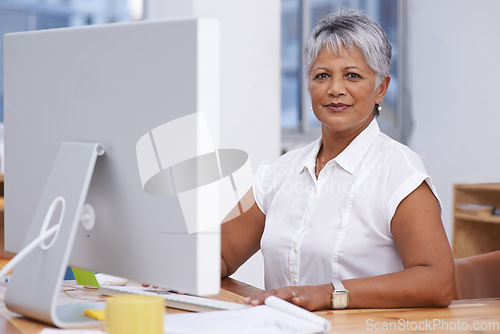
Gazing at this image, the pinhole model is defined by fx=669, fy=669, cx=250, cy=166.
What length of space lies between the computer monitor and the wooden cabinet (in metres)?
3.02

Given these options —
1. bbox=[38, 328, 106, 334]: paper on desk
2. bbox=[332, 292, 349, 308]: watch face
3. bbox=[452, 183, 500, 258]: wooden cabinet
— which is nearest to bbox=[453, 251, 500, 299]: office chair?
bbox=[332, 292, 349, 308]: watch face

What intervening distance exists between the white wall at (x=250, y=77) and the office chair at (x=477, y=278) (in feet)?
5.80

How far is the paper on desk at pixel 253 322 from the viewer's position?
105 cm

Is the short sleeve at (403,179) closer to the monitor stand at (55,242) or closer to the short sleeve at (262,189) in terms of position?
the short sleeve at (262,189)

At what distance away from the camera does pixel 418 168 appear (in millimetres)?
1612

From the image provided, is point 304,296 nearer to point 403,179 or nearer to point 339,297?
point 339,297

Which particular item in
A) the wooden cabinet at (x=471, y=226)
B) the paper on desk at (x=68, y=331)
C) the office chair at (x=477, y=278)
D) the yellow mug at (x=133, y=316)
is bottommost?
the wooden cabinet at (x=471, y=226)

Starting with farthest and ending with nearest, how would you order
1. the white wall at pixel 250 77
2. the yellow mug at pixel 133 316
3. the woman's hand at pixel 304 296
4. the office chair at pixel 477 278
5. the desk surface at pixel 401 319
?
the white wall at pixel 250 77
the office chair at pixel 477 278
the woman's hand at pixel 304 296
the desk surface at pixel 401 319
the yellow mug at pixel 133 316

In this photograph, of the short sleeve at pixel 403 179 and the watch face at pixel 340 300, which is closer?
the watch face at pixel 340 300

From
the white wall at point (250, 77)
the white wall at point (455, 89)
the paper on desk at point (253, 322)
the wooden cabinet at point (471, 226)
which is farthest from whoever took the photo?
the white wall at point (455, 89)

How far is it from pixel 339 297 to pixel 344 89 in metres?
0.64

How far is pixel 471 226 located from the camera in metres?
3.89

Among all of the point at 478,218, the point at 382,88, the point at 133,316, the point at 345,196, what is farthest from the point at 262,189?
the point at 478,218

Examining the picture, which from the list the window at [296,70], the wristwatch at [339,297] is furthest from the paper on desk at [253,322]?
the window at [296,70]
